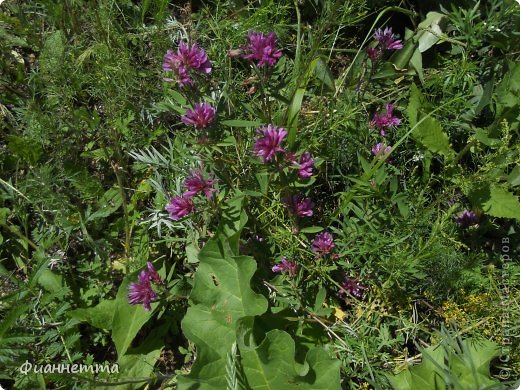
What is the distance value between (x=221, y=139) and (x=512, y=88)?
1291mm

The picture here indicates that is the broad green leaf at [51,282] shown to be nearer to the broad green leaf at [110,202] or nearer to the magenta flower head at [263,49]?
the broad green leaf at [110,202]

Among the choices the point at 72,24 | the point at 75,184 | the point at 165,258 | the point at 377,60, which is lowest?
the point at 165,258

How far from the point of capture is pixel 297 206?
2172mm

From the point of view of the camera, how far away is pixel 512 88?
238cm

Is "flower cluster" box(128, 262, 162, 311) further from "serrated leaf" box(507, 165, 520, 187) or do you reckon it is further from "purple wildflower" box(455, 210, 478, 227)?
"serrated leaf" box(507, 165, 520, 187)

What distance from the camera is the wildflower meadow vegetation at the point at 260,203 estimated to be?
212cm

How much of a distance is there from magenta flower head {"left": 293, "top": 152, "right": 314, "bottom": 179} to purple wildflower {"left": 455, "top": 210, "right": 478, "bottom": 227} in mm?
812

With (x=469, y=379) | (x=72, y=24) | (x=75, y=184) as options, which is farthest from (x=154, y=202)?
(x=469, y=379)

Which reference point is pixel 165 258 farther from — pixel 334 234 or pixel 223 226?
pixel 334 234

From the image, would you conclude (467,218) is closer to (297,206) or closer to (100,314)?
(297,206)

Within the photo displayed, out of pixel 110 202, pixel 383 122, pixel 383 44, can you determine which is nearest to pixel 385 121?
pixel 383 122

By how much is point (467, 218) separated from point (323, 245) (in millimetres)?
719

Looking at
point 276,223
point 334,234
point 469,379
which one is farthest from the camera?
point 334,234

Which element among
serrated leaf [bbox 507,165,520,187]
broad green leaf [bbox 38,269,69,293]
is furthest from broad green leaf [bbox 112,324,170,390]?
serrated leaf [bbox 507,165,520,187]
